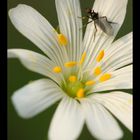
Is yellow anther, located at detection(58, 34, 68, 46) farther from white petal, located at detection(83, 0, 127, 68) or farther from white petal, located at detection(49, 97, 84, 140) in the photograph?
white petal, located at detection(49, 97, 84, 140)

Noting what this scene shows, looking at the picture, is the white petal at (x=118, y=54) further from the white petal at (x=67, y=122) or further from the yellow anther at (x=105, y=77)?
the white petal at (x=67, y=122)

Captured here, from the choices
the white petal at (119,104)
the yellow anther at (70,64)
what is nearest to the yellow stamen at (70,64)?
the yellow anther at (70,64)

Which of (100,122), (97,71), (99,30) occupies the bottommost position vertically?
(100,122)

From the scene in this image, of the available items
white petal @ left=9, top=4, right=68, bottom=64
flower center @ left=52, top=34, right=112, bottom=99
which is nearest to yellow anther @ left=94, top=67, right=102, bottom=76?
flower center @ left=52, top=34, right=112, bottom=99

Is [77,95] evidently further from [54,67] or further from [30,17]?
[30,17]

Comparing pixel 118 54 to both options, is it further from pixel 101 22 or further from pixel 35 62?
pixel 35 62

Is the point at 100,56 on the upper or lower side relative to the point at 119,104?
upper

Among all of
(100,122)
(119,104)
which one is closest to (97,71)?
(119,104)
